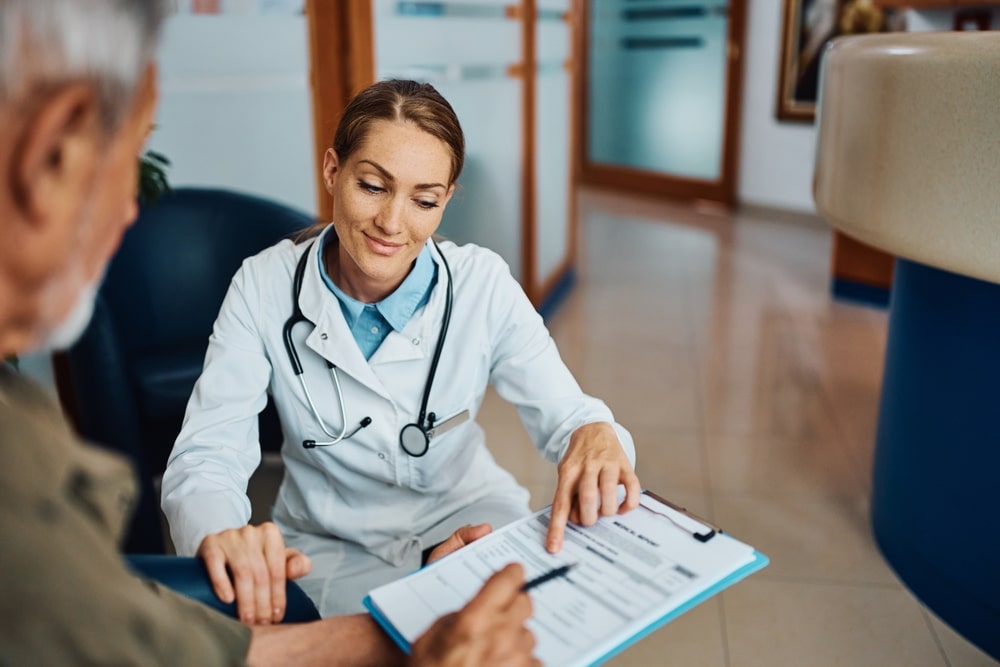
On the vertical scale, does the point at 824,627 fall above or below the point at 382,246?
below

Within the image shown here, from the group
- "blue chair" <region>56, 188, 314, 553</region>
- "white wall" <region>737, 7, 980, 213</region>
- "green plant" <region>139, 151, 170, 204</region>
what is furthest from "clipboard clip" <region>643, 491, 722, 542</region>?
"white wall" <region>737, 7, 980, 213</region>

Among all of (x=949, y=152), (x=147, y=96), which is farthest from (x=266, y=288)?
(x=949, y=152)

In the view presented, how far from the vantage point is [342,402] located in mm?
1135

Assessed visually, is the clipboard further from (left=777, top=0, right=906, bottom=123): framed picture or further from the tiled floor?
(left=777, top=0, right=906, bottom=123): framed picture

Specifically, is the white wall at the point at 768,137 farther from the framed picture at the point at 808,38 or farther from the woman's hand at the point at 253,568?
the woman's hand at the point at 253,568

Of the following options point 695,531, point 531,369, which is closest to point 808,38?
point 531,369

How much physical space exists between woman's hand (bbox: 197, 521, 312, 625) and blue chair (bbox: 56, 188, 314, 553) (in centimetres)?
104

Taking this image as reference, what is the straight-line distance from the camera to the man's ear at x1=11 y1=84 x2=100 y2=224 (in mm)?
474

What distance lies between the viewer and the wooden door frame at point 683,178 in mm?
6043

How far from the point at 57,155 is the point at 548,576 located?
1.87 ft

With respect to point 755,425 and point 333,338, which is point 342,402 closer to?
point 333,338

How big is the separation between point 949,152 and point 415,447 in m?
1.01

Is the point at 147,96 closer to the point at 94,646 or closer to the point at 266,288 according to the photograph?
the point at 94,646

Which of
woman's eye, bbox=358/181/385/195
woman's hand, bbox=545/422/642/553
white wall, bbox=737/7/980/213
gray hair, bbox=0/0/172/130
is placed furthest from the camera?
white wall, bbox=737/7/980/213
